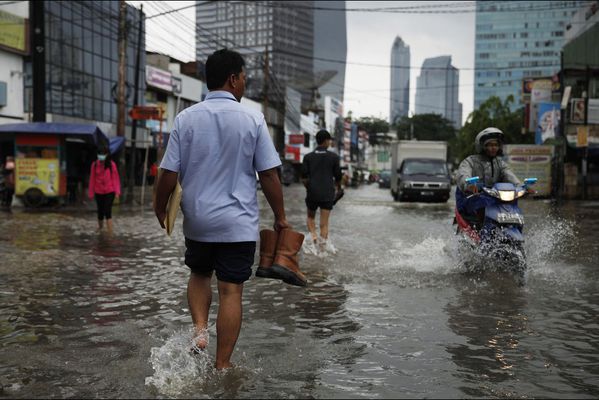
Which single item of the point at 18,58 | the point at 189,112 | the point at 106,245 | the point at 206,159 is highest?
the point at 18,58

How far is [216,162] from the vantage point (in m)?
3.63

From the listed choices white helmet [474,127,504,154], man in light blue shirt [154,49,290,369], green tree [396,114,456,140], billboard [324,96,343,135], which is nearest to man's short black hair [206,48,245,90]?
man in light blue shirt [154,49,290,369]

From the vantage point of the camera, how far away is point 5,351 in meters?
4.23

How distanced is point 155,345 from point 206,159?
5.04 ft

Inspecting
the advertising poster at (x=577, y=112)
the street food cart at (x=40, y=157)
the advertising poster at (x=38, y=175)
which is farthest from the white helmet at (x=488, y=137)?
the advertising poster at (x=577, y=112)

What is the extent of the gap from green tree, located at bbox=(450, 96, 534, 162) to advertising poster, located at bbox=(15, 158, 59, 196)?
1855 inches

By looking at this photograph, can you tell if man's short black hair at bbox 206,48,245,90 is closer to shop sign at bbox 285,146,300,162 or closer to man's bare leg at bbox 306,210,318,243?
man's bare leg at bbox 306,210,318,243

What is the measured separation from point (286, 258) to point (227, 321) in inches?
20.5

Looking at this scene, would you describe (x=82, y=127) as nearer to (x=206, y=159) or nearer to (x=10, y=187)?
(x=10, y=187)

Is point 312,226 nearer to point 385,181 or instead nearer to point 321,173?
point 321,173

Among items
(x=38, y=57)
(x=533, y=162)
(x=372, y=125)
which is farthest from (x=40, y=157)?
(x=372, y=125)

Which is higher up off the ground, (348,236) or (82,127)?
(82,127)

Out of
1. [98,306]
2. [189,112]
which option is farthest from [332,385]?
[98,306]

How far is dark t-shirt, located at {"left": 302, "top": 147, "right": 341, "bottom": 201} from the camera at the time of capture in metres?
9.63
